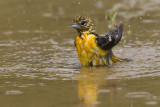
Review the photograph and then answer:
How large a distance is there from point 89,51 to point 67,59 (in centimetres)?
97

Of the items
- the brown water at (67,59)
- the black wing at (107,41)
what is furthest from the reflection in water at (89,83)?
the black wing at (107,41)

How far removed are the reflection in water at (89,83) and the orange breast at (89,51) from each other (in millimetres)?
152

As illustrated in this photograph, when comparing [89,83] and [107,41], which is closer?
[89,83]

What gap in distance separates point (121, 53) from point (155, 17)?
335 centimetres

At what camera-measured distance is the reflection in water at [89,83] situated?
4559 mm

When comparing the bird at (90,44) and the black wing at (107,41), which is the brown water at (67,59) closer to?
the bird at (90,44)

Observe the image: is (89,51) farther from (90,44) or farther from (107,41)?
(107,41)

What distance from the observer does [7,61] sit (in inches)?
282

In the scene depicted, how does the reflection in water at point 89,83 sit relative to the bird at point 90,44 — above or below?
below

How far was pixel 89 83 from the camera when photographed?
211 inches

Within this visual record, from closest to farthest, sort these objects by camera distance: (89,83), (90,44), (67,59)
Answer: (89,83) < (90,44) < (67,59)

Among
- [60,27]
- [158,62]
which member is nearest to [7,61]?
[158,62]

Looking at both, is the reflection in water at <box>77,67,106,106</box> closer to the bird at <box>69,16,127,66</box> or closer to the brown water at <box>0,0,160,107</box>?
the brown water at <box>0,0,160,107</box>

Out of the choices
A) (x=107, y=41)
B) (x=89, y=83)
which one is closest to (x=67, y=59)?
(x=107, y=41)
